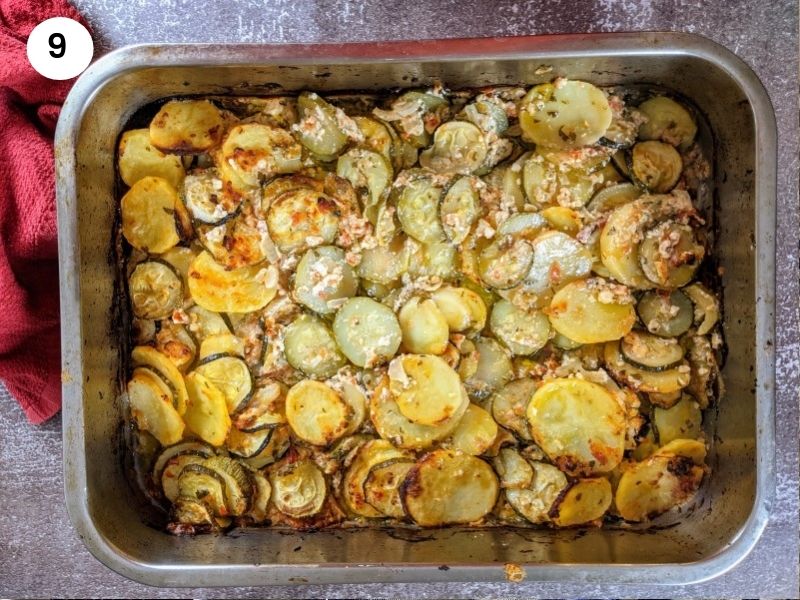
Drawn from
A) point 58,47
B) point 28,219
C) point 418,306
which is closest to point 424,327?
point 418,306

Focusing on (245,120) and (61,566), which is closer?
(245,120)

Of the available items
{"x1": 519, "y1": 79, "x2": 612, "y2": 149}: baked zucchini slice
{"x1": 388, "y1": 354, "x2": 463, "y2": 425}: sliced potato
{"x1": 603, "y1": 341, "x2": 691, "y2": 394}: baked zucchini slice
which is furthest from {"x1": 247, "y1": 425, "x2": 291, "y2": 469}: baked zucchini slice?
{"x1": 519, "y1": 79, "x2": 612, "y2": 149}: baked zucchini slice

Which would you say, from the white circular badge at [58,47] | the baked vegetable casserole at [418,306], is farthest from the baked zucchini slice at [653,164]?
the white circular badge at [58,47]

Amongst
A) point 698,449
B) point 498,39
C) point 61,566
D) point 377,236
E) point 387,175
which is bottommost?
point 61,566

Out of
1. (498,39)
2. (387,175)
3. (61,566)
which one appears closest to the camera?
(498,39)

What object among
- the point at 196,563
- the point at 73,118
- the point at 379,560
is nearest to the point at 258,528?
the point at 196,563

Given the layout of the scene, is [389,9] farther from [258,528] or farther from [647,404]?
[258,528]

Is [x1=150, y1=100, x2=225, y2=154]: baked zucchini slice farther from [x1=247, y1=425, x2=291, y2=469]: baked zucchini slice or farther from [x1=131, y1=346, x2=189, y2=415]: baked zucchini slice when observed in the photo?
[x1=247, y1=425, x2=291, y2=469]: baked zucchini slice

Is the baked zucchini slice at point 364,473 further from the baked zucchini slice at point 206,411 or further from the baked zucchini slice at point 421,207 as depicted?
the baked zucchini slice at point 421,207
